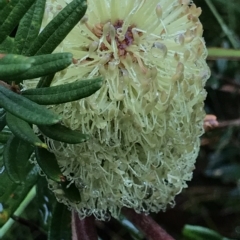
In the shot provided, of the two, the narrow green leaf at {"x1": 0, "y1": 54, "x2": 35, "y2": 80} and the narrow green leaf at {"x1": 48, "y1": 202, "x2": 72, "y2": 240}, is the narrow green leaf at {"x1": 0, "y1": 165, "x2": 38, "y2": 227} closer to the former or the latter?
the narrow green leaf at {"x1": 48, "y1": 202, "x2": 72, "y2": 240}

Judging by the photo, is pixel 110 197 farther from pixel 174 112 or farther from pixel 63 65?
pixel 63 65

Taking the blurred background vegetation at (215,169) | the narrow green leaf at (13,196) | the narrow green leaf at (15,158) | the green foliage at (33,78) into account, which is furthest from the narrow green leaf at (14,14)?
the blurred background vegetation at (215,169)

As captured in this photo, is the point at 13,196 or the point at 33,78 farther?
the point at 13,196

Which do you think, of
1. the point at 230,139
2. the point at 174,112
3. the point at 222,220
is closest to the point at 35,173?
the point at 174,112

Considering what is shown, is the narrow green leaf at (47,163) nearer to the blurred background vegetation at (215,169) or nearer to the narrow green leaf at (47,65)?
the narrow green leaf at (47,65)

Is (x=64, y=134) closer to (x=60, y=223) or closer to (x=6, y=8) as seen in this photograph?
(x=6, y=8)

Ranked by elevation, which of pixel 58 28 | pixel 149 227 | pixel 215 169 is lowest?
pixel 215 169

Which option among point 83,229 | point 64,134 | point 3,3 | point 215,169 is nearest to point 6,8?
point 3,3
